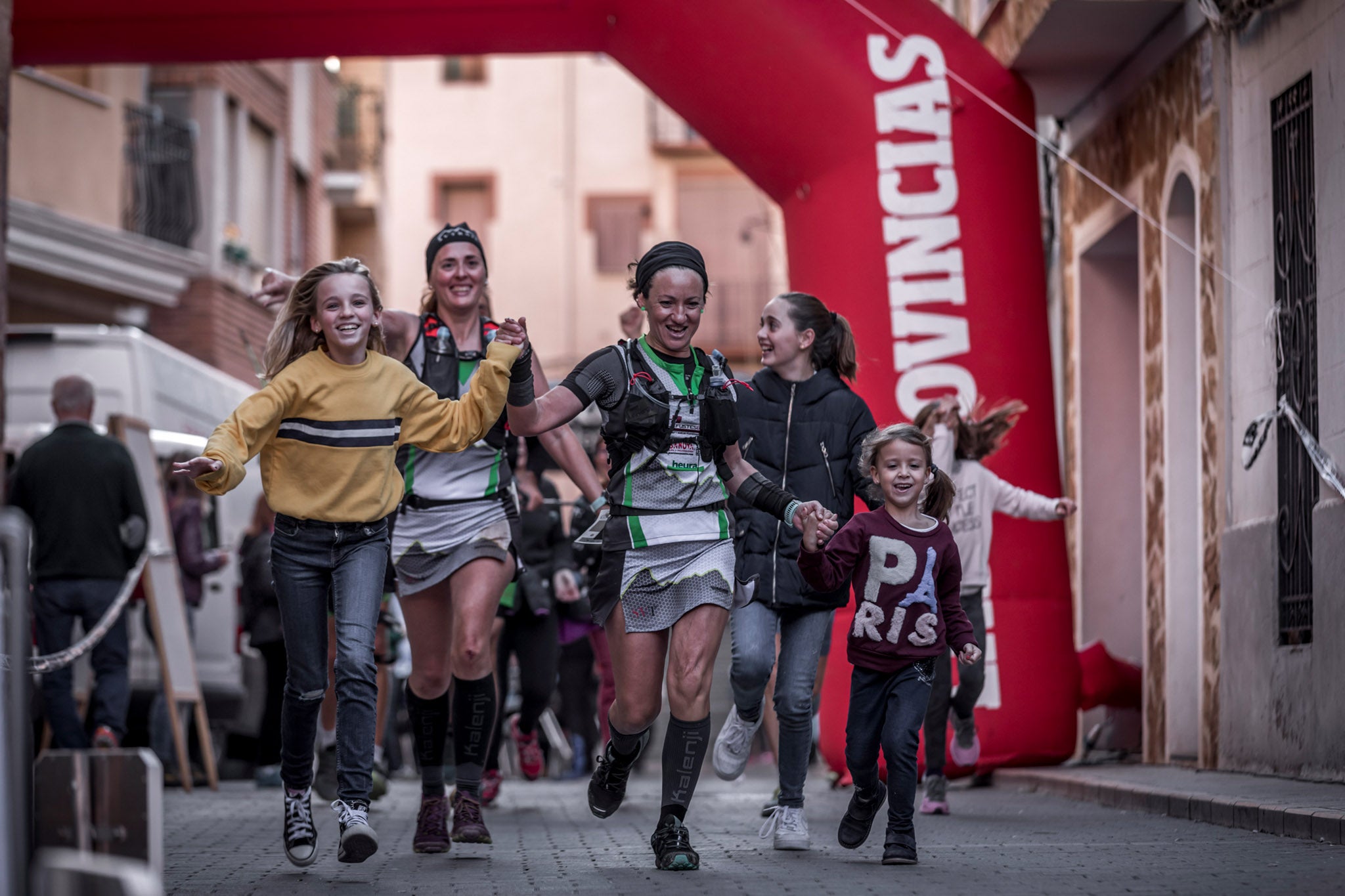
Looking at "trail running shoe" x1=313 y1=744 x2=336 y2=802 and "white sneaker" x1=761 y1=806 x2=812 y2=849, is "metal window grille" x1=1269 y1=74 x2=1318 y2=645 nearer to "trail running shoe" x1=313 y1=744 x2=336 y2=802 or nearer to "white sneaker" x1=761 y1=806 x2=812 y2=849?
"white sneaker" x1=761 y1=806 x2=812 y2=849

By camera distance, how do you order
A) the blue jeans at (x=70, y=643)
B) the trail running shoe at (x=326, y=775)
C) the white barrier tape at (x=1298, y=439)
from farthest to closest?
the blue jeans at (x=70, y=643) → the trail running shoe at (x=326, y=775) → the white barrier tape at (x=1298, y=439)

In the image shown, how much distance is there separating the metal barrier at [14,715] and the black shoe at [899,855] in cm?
366

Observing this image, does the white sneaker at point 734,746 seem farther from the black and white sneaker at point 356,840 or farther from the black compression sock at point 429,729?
the black and white sneaker at point 356,840

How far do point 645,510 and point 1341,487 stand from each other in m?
3.67

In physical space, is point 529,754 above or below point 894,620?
below

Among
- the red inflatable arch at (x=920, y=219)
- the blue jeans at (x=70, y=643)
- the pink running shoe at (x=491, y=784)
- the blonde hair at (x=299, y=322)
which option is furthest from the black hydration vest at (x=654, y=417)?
the blue jeans at (x=70, y=643)

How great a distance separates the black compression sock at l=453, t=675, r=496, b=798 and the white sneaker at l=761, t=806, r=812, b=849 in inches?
41.8

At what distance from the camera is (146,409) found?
14.9m

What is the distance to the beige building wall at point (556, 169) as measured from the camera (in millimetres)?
41062

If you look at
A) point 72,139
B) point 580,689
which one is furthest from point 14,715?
point 72,139

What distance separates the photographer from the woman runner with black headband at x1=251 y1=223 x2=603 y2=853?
7273 millimetres

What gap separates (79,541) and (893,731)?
635 cm

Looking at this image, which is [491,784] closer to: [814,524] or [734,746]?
[734,746]

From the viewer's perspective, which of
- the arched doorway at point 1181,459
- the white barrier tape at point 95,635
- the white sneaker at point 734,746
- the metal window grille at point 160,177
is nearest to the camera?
the white sneaker at point 734,746
